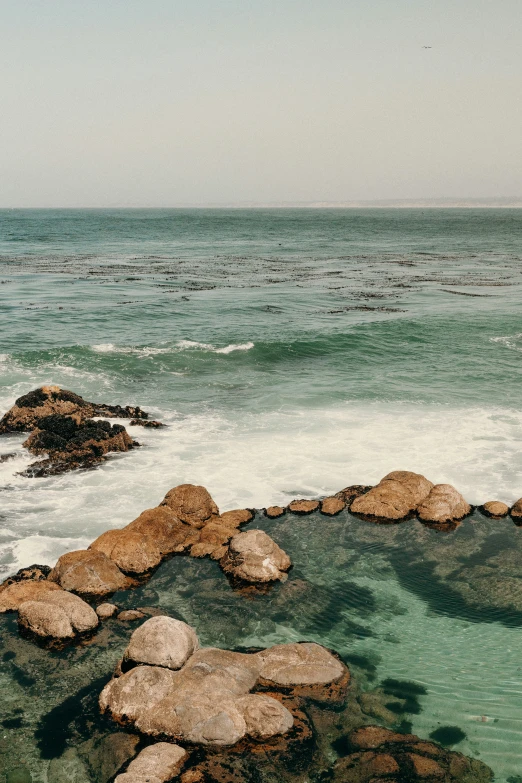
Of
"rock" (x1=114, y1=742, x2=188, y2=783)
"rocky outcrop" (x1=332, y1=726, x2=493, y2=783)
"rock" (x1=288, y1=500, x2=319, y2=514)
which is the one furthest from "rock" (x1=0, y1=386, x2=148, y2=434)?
"rocky outcrop" (x1=332, y1=726, x2=493, y2=783)

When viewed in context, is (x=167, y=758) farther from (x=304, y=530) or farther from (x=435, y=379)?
(x=435, y=379)

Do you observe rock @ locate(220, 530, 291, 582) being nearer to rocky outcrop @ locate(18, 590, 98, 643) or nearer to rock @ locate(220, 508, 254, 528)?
rock @ locate(220, 508, 254, 528)

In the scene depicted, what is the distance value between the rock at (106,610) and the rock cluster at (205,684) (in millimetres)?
1846

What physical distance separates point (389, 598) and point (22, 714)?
714cm

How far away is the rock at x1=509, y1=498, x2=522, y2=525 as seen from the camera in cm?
1633

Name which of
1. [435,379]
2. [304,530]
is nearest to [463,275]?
[435,379]

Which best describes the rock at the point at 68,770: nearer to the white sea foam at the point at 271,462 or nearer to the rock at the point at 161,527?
the rock at the point at 161,527

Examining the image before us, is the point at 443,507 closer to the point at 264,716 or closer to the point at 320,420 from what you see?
the point at 320,420

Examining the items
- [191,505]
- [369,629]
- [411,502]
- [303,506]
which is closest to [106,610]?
[191,505]

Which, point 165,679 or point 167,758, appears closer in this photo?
point 167,758

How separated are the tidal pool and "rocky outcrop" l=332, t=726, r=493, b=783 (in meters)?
0.28

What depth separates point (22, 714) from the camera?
402 inches

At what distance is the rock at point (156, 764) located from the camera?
8.68 metres

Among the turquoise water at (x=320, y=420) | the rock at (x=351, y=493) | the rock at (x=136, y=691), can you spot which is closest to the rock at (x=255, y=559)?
the turquoise water at (x=320, y=420)
